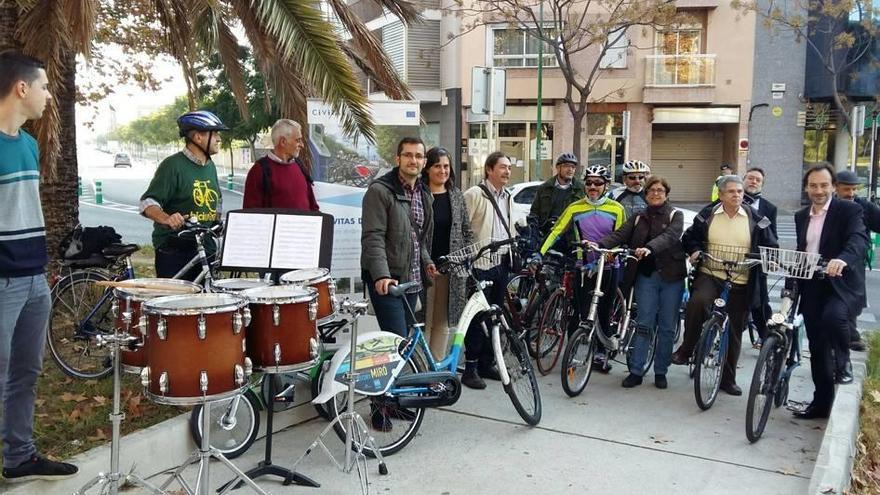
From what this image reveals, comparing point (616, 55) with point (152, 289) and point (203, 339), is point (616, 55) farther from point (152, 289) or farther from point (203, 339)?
point (203, 339)

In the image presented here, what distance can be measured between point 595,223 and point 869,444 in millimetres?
2710

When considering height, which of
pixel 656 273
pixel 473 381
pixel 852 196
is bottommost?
pixel 473 381

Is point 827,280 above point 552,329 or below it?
above

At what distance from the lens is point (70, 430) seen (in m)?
4.66

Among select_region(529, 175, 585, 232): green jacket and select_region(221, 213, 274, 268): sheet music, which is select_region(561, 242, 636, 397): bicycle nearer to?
select_region(529, 175, 585, 232): green jacket

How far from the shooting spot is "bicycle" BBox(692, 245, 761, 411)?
5.76m

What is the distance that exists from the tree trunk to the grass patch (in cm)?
677

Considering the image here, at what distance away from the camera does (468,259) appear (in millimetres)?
5555

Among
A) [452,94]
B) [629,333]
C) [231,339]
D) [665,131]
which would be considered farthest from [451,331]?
[665,131]

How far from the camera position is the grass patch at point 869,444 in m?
4.62

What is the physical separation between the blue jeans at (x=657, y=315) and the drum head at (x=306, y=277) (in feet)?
10.4

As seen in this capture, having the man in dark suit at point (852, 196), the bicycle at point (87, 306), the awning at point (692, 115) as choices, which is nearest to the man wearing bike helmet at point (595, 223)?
the man in dark suit at point (852, 196)

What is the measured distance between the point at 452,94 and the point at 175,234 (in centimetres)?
2298

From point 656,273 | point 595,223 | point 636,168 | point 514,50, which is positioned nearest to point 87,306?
point 595,223
